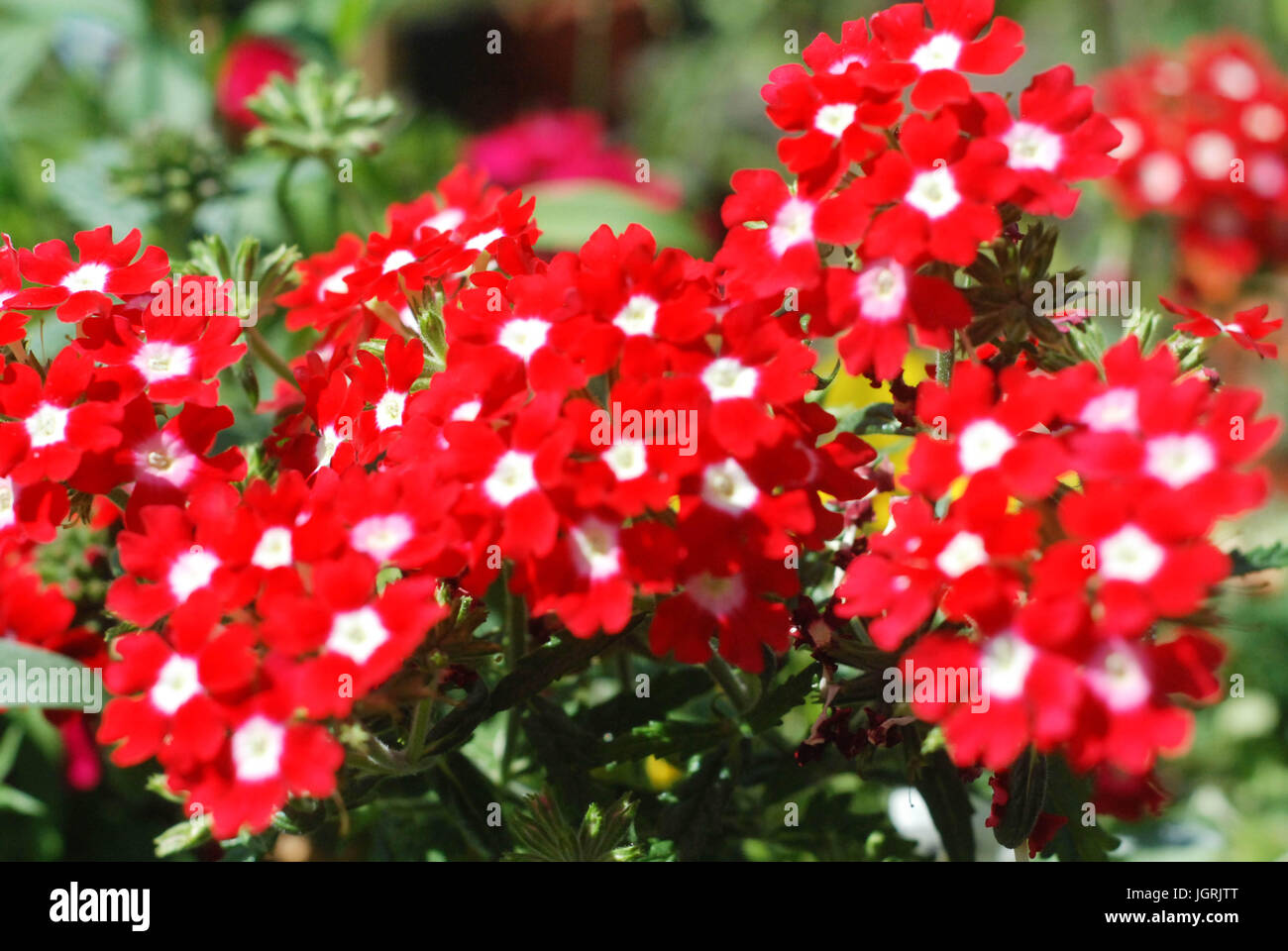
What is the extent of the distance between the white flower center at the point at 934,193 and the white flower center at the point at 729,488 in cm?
26

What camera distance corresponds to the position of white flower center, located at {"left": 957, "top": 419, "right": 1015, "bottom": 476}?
35.2 inches

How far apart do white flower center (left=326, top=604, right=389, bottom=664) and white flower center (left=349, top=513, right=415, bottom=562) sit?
5cm

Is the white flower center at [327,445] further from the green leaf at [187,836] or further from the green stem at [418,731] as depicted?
the green leaf at [187,836]

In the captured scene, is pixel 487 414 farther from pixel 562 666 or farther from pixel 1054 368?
pixel 1054 368

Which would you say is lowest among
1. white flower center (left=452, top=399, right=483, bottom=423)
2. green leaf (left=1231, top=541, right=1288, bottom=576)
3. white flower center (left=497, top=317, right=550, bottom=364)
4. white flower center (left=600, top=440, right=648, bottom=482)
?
green leaf (left=1231, top=541, right=1288, bottom=576)

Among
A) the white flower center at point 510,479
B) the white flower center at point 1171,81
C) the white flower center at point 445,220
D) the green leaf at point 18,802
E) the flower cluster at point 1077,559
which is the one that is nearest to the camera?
the flower cluster at point 1077,559

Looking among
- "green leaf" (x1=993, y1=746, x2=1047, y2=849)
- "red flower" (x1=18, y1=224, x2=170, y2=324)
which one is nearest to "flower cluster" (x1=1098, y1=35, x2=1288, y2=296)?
"green leaf" (x1=993, y1=746, x2=1047, y2=849)

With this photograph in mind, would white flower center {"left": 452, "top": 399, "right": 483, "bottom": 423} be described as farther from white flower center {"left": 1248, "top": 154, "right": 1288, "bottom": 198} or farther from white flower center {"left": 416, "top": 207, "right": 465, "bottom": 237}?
white flower center {"left": 1248, "top": 154, "right": 1288, "bottom": 198}

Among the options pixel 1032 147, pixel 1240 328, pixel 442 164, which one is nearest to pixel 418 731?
pixel 1032 147

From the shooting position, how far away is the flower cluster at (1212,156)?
8.42 ft

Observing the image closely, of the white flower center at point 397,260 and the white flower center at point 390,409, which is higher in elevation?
the white flower center at point 397,260

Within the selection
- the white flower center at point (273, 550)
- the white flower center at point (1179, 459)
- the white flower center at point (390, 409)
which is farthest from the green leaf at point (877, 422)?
the white flower center at point (273, 550)

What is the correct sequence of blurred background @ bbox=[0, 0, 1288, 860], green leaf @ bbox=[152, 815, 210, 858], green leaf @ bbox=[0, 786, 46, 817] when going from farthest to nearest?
blurred background @ bbox=[0, 0, 1288, 860]
green leaf @ bbox=[0, 786, 46, 817]
green leaf @ bbox=[152, 815, 210, 858]
